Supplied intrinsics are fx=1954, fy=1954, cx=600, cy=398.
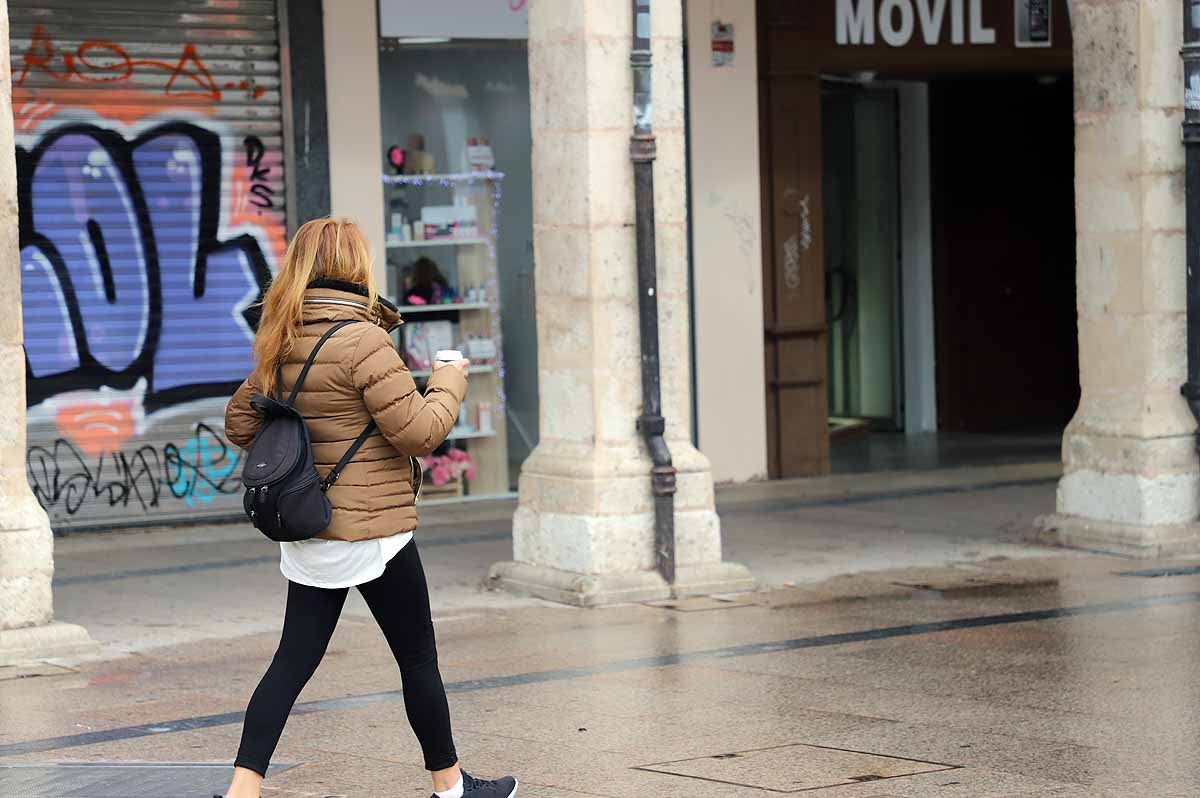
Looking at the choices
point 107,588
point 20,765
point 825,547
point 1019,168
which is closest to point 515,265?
point 825,547

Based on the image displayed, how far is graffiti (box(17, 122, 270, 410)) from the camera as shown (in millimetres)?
12117

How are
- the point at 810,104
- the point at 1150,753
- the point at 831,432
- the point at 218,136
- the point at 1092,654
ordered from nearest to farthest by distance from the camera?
1. the point at 1150,753
2. the point at 1092,654
3. the point at 218,136
4. the point at 810,104
5. the point at 831,432

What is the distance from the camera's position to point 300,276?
5.44 meters

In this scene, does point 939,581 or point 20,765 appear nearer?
point 20,765

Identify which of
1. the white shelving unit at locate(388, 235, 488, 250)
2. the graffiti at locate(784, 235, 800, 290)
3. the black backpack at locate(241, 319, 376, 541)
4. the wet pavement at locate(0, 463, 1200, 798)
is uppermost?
the white shelving unit at locate(388, 235, 488, 250)

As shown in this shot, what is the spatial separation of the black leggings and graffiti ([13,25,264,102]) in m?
7.45

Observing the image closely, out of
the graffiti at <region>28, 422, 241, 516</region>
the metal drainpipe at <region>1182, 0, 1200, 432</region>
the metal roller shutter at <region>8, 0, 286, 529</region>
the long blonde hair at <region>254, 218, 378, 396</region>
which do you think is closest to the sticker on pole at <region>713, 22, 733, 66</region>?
the metal roller shutter at <region>8, 0, 286, 529</region>

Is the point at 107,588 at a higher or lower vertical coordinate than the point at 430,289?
lower

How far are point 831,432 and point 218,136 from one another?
6.66 m

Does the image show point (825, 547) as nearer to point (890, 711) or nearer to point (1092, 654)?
point (1092, 654)

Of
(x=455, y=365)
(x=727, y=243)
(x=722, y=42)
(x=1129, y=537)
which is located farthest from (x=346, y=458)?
(x=722, y=42)

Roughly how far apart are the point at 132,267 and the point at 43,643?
14.6 ft

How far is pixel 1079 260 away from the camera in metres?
11.3

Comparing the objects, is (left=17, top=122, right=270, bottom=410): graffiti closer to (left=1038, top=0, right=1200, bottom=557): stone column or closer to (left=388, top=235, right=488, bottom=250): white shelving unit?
(left=388, top=235, right=488, bottom=250): white shelving unit
